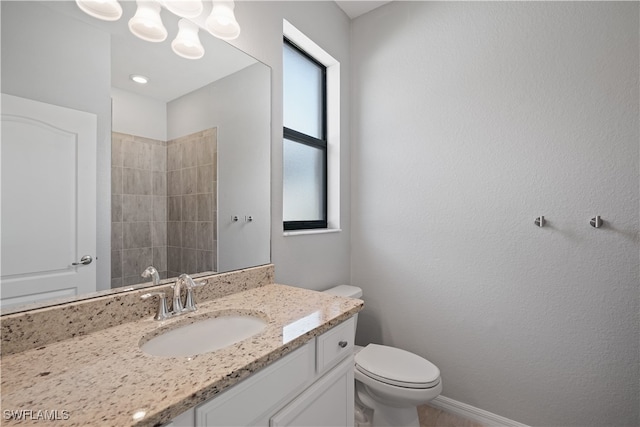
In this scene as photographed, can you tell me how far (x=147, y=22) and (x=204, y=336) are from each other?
112 cm

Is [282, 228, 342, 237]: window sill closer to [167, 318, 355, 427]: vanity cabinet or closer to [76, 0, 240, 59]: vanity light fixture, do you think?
[167, 318, 355, 427]: vanity cabinet

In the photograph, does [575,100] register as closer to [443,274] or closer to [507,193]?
[507,193]

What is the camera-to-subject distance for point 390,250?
1.99 meters

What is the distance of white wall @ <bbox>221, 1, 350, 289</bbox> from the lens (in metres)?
1.46

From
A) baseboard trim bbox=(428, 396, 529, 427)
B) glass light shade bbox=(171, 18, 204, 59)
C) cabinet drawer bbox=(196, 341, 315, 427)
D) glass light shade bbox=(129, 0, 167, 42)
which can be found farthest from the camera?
baseboard trim bbox=(428, 396, 529, 427)

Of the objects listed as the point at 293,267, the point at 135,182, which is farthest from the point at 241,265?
the point at 135,182

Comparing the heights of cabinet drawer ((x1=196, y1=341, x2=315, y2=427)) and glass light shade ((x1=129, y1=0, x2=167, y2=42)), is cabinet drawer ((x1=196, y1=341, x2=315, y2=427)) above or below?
below

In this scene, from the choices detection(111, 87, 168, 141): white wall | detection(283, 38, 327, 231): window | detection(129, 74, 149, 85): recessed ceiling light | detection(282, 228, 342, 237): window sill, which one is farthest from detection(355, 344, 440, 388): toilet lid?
detection(129, 74, 149, 85): recessed ceiling light

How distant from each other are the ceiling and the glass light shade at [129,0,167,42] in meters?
1.38

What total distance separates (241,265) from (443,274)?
1209 millimetres

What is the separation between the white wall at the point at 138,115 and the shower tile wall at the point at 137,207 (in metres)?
0.03

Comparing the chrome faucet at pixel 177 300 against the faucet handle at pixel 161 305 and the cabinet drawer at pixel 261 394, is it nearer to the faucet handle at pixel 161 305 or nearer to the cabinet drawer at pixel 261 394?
the faucet handle at pixel 161 305

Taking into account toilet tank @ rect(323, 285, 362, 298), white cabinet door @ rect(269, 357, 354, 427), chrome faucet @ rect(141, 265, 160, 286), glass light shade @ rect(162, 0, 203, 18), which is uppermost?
glass light shade @ rect(162, 0, 203, 18)

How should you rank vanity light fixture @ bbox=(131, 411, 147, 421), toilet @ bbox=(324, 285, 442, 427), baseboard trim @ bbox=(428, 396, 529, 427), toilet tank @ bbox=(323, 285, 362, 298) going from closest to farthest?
vanity light fixture @ bbox=(131, 411, 147, 421)
toilet @ bbox=(324, 285, 442, 427)
baseboard trim @ bbox=(428, 396, 529, 427)
toilet tank @ bbox=(323, 285, 362, 298)
